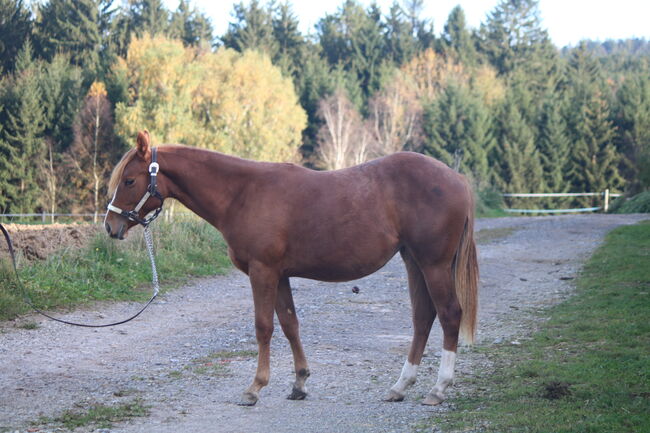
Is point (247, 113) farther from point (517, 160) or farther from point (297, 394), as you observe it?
point (297, 394)

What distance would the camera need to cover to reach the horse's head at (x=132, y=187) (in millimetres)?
5512

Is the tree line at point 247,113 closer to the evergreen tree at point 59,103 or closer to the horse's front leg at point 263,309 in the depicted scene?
the evergreen tree at point 59,103

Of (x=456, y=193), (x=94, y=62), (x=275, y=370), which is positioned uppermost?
(x=94, y=62)

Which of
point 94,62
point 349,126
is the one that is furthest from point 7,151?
point 349,126

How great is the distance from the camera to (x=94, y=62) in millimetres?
53594

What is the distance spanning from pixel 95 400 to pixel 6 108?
44358 millimetres

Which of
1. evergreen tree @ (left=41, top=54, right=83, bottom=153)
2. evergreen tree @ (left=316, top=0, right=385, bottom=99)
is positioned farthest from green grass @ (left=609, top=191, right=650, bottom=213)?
evergreen tree @ (left=316, top=0, right=385, bottom=99)

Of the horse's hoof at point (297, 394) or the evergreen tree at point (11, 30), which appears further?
the evergreen tree at point (11, 30)

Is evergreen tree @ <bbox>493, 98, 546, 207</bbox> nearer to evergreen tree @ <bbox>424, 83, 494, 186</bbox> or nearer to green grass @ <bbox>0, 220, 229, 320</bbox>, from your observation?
evergreen tree @ <bbox>424, 83, 494, 186</bbox>

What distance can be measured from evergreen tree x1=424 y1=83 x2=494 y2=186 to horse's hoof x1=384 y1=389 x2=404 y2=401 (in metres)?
41.0

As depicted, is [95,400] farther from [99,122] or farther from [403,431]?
[99,122]

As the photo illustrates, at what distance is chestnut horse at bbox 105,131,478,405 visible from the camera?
5.39m

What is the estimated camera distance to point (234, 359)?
6.70 metres

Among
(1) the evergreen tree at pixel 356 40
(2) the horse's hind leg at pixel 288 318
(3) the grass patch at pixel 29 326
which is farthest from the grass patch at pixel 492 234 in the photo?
(1) the evergreen tree at pixel 356 40
